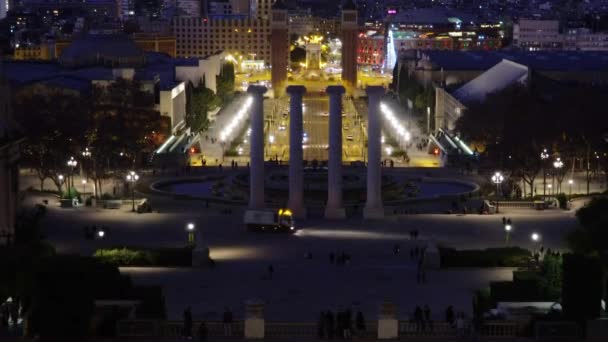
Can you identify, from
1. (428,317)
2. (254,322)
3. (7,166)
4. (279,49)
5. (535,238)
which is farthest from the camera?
(279,49)

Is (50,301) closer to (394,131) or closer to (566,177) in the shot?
(566,177)

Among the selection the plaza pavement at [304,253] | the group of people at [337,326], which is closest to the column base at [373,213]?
the plaza pavement at [304,253]

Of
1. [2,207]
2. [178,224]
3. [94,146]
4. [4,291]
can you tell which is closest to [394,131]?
[94,146]

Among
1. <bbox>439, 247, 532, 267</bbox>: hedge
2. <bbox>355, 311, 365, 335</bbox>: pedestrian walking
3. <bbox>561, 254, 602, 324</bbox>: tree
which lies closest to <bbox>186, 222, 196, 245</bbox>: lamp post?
<bbox>439, 247, 532, 267</bbox>: hedge

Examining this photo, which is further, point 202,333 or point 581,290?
point 581,290

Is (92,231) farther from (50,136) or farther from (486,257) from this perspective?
(50,136)

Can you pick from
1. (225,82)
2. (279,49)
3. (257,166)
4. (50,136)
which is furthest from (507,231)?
(279,49)

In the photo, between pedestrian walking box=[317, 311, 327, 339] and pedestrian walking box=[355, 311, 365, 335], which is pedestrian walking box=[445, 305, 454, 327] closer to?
pedestrian walking box=[355, 311, 365, 335]
